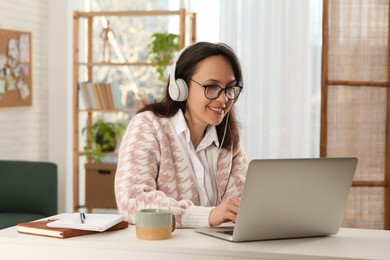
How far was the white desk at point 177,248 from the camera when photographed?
2.19 metres

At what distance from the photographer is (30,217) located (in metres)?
5.36

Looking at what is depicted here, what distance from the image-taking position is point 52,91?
7.06 metres

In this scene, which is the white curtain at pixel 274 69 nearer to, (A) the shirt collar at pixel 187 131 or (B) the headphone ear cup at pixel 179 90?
(A) the shirt collar at pixel 187 131

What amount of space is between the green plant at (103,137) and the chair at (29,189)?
100 centimetres

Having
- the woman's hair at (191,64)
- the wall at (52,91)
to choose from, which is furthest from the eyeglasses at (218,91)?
the wall at (52,91)

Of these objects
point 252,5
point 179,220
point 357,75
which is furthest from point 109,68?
point 179,220

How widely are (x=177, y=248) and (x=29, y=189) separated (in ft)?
11.5

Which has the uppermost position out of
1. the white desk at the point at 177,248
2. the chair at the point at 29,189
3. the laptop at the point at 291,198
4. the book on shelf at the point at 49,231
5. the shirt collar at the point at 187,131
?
the shirt collar at the point at 187,131

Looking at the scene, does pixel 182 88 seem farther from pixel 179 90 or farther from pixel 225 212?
pixel 225 212

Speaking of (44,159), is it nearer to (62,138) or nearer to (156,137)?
(62,138)

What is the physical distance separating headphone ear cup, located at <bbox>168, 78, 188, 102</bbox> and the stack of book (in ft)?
11.9

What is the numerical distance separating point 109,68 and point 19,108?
913mm

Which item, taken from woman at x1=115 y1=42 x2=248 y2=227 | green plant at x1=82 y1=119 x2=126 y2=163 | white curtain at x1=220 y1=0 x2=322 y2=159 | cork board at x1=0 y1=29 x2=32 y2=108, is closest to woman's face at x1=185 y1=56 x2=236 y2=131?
woman at x1=115 y1=42 x2=248 y2=227

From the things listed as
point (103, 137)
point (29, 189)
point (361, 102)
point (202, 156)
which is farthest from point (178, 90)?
point (103, 137)
